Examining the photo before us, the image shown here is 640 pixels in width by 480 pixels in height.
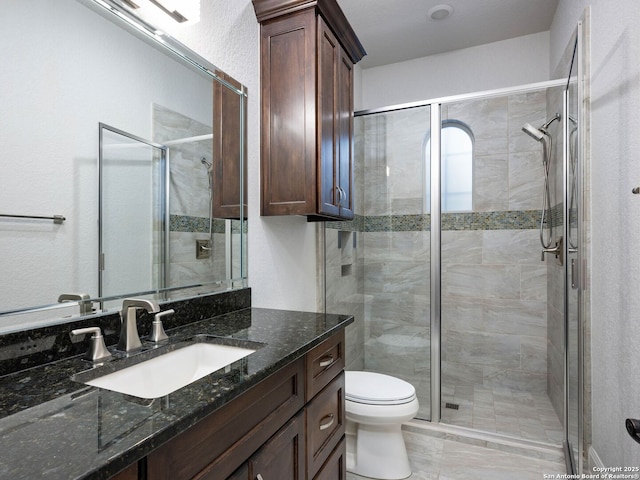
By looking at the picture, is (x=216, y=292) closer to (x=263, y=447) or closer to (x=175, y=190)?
(x=175, y=190)

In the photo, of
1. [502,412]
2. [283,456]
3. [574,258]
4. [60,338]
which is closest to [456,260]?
[574,258]

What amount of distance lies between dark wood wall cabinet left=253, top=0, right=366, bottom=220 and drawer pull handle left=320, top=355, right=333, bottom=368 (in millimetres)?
664

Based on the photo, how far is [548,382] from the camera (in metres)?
2.58

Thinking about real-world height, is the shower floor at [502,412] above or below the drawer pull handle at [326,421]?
below

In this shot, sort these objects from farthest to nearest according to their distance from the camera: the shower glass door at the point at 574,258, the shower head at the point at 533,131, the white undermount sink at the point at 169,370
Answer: the shower head at the point at 533,131
the shower glass door at the point at 574,258
the white undermount sink at the point at 169,370

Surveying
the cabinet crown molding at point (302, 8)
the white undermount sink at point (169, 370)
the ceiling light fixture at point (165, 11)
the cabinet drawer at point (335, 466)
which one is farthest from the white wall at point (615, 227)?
the ceiling light fixture at point (165, 11)

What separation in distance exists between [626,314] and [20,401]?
190 centimetres

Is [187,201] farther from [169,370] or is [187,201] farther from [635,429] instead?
[635,429]

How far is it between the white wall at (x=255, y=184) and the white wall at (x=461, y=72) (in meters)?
1.91

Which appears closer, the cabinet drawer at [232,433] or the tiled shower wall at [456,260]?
the cabinet drawer at [232,433]

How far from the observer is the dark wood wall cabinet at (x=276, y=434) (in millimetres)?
644

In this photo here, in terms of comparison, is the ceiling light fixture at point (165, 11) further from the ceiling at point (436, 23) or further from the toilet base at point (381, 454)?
the toilet base at point (381, 454)

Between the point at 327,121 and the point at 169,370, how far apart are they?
4.16 ft

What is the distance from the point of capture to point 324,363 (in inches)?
48.0
